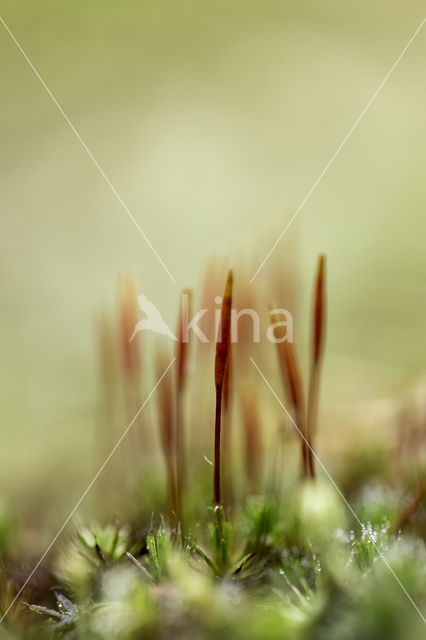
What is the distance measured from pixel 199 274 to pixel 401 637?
1581mm

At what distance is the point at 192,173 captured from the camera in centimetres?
231

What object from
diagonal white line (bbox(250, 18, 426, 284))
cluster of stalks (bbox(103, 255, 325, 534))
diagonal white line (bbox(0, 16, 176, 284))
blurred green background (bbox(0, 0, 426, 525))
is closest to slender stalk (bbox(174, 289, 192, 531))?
cluster of stalks (bbox(103, 255, 325, 534))

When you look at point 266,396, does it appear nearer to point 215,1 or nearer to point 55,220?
point 55,220

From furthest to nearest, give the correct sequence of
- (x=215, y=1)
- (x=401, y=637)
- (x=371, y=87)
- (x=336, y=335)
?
(x=215, y=1)
(x=371, y=87)
(x=336, y=335)
(x=401, y=637)

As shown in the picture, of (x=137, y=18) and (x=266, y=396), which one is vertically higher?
(x=137, y=18)

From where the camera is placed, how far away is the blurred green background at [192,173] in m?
1.57

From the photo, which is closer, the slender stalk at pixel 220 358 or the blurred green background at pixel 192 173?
the slender stalk at pixel 220 358

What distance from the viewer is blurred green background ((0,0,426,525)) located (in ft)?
5.16

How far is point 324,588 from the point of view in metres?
0.43

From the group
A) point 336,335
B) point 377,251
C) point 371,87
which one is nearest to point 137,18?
point 371,87

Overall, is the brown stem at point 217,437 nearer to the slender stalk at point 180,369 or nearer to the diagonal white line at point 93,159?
the slender stalk at point 180,369
